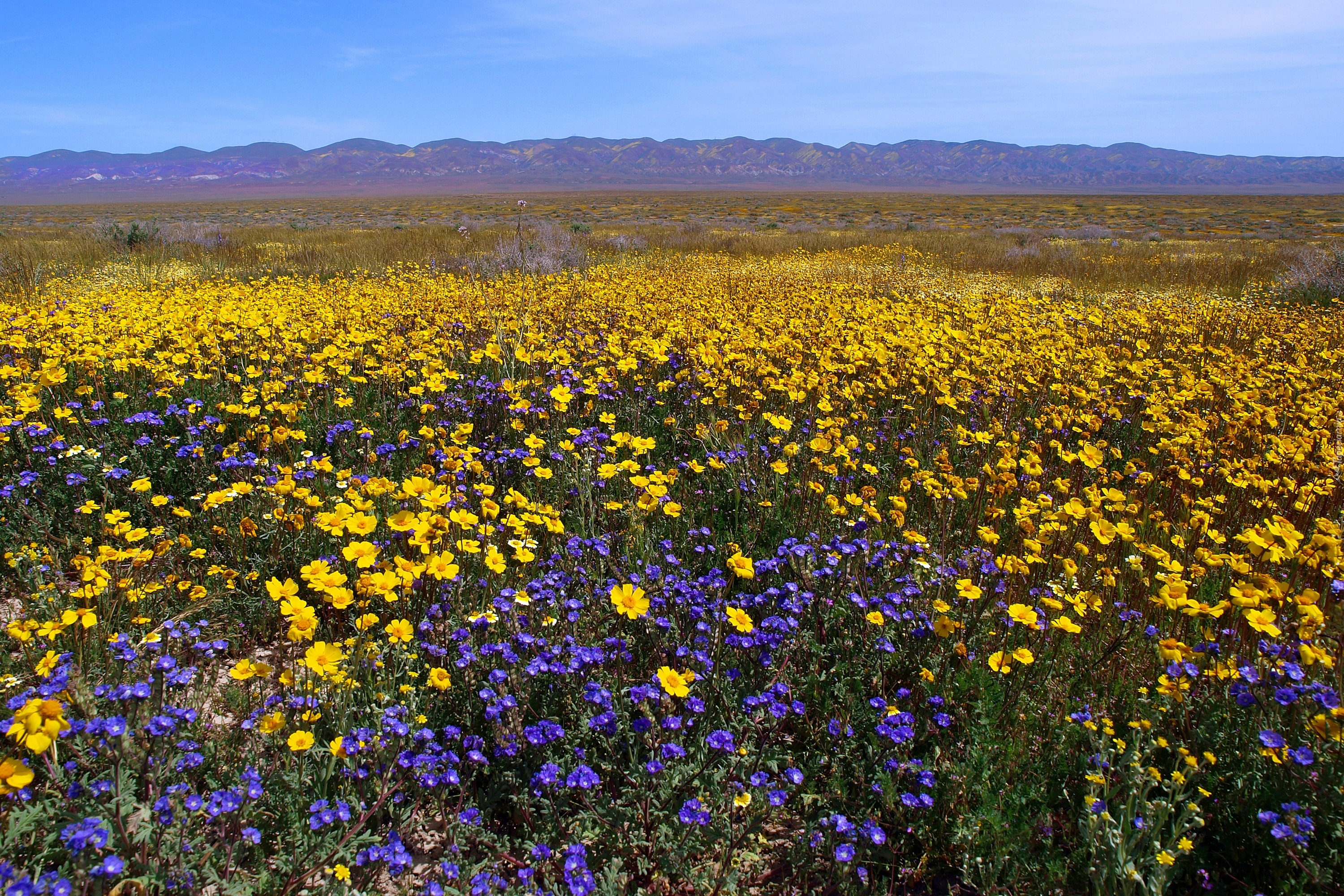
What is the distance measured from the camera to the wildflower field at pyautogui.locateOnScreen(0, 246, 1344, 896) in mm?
1962

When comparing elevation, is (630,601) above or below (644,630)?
above

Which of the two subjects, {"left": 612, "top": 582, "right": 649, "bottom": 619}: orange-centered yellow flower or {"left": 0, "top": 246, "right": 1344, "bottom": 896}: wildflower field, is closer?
{"left": 0, "top": 246, "right": 1344, "bottom": 896}: wildflower field

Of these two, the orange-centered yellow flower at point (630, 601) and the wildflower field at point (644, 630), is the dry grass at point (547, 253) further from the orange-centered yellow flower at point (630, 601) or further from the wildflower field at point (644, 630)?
the orange-centered yellow flower at point (630, 601)

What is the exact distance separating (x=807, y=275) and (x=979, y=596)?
10970 mm

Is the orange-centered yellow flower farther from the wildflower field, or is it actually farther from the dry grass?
→ the dry grass

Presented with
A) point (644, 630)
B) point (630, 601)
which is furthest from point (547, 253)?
point (630, 601)

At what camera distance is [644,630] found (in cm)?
283

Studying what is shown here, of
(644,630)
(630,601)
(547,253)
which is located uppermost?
(547,253)

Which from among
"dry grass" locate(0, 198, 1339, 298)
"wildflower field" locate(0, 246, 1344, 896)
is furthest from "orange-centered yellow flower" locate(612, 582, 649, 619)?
"dry grass" locate(0, 198, 1339, 298)

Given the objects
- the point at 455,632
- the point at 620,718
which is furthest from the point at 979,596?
the point at 455,632

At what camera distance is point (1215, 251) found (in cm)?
1947

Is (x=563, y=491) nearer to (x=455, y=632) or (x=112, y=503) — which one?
(x=455, y=632)

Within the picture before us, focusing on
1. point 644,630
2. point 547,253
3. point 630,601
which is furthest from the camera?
point 547,253

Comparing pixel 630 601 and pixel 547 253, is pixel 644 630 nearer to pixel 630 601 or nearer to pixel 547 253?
pixel 630 601
